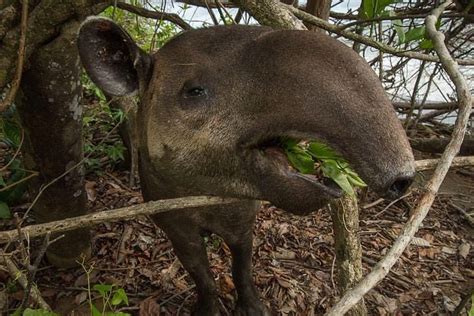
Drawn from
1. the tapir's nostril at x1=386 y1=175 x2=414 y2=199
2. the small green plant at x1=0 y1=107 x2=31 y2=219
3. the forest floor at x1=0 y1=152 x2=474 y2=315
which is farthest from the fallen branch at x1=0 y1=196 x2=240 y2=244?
the small green plant at x1=0 y1=107 x2=31 y2=219

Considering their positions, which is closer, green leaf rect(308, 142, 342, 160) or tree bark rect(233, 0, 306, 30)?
green leaf rect(308, 142, 342, 160)

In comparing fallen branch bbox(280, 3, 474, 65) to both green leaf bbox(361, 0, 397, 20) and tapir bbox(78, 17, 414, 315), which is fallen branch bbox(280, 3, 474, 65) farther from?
tapir bbox(78, 17, 414, 315)

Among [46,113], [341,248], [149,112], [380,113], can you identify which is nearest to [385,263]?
[380,113]

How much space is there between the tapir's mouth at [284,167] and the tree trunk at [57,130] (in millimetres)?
1438

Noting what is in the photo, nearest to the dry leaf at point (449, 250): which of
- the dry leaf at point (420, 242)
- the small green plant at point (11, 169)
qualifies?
the dry leaf at point (420, 242)

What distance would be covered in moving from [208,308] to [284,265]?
870 mm

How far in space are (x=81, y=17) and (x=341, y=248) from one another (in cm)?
182

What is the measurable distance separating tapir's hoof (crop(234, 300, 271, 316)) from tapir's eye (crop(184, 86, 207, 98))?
163 cm

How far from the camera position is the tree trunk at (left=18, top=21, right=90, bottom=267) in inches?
122

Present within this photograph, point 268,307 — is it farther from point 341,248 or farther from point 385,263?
point 385,263

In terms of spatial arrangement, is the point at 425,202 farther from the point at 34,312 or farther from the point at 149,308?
the point at 149,308

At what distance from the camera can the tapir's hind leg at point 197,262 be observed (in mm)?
3047

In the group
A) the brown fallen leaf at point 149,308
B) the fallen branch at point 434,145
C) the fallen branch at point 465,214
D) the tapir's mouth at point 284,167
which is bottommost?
the brown fallen leaf at point 149,308

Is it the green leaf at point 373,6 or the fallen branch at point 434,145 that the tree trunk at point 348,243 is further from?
the fallen branch at point 434,145
